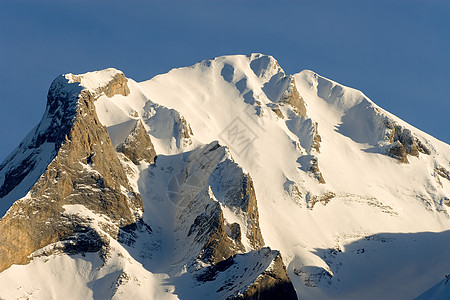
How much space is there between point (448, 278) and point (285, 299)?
108ft

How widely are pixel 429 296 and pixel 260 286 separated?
33.0m

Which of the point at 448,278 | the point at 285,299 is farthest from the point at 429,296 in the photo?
the point at 285,299

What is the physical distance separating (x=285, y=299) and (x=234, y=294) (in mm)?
11170

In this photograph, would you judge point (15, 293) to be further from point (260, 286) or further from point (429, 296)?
point (429, 296)

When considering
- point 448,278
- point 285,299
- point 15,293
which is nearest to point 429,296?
point 448,278

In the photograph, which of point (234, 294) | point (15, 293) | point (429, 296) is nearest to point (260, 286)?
point (234, 294)

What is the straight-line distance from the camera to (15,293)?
19862cm

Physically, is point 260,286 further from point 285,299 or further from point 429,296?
point 429,296

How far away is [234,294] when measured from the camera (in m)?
196

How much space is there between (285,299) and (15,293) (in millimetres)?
54137

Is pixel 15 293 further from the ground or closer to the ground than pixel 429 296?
further from the ground

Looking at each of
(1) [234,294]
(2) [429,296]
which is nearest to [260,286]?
(1) [234,294]

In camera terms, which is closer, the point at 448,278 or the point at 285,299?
the point at 448,278

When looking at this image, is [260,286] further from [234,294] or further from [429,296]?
[429,296]
